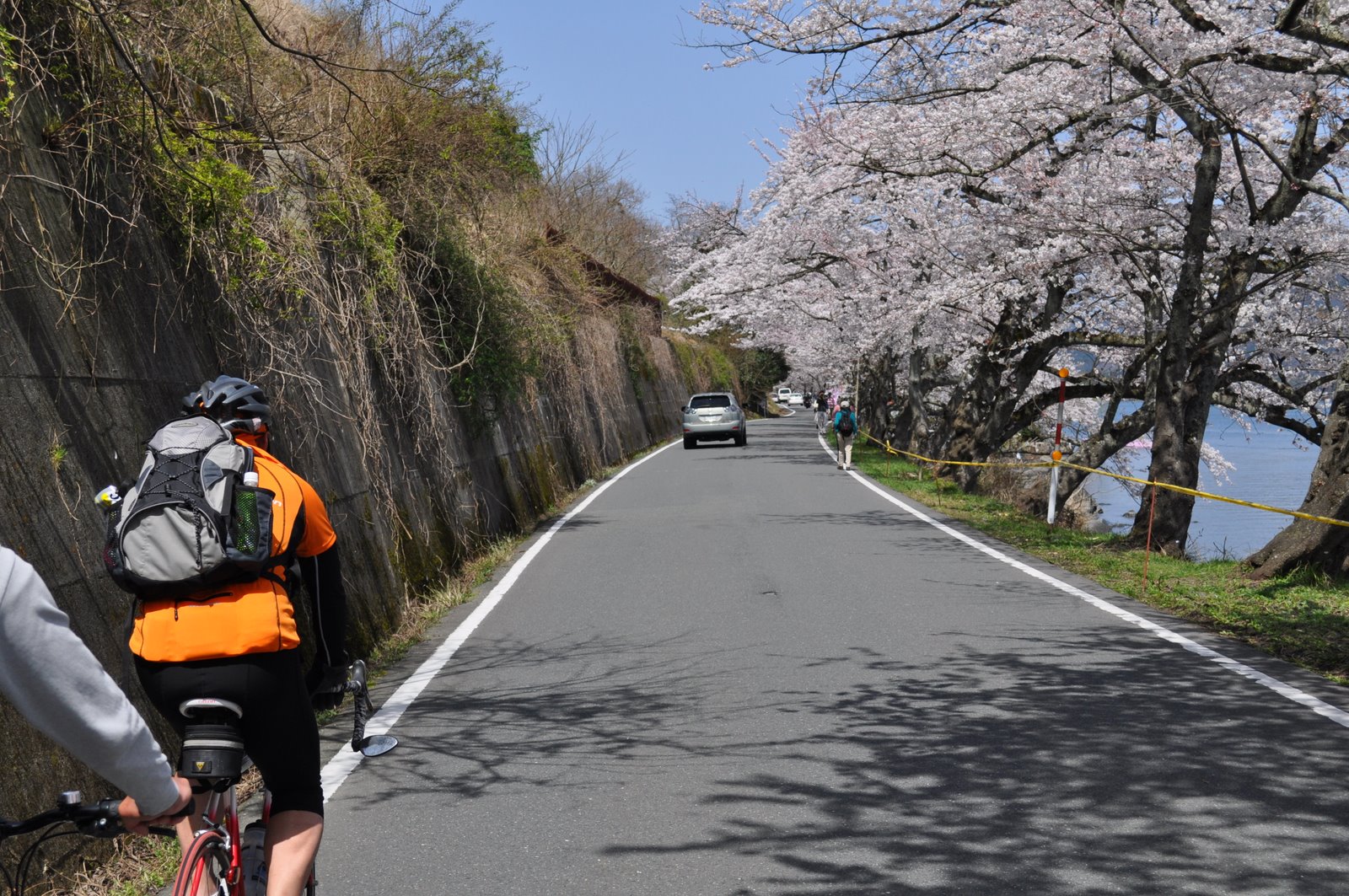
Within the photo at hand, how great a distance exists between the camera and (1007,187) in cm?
2081

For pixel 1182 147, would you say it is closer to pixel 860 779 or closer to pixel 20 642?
pixel 860 779

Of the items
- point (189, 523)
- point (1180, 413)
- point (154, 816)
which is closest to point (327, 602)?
point (189, 523)

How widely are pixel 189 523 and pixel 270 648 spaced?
0.36 m

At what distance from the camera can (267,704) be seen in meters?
2.98

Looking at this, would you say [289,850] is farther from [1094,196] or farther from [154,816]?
[1094,196]

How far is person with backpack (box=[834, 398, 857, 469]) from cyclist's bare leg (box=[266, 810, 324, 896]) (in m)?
25.5

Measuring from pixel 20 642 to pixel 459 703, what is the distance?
5.48 meters

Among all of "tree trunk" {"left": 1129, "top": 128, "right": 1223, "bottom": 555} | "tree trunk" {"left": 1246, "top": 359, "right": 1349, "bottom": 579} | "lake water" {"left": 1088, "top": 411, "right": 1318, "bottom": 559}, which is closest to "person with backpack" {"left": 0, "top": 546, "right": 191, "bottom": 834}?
"tree trunk" {"left": 1246, "top": 359, "right": 1349, "bottom": 579}

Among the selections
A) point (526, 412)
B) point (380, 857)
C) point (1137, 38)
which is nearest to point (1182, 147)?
point (1137, 38)

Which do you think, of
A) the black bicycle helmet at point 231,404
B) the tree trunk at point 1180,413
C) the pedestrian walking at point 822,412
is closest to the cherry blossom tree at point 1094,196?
the tree trunk at point 1180,413

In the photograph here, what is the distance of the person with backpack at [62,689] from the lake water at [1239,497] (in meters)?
15.3

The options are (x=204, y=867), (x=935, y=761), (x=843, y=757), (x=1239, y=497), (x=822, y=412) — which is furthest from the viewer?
(x=822, y=412)

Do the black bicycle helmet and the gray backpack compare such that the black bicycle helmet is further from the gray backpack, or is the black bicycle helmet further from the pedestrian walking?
the pedestrian walking

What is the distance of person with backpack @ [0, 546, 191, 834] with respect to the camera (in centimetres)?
171
